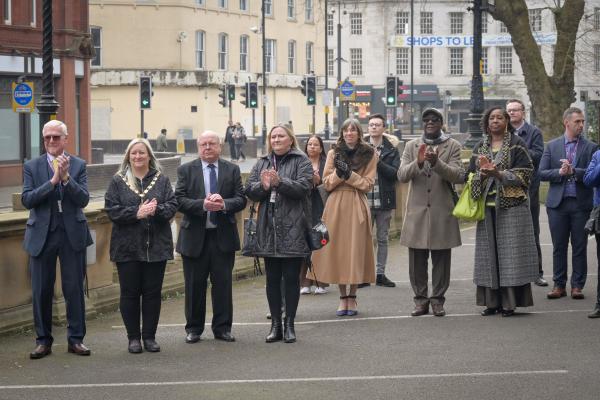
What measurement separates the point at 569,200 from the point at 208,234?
159 inches

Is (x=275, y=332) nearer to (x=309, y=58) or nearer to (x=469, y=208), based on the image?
(x=469, y=208)

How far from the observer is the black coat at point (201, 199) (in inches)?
389

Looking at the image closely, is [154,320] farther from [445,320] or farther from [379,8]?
[379,8]

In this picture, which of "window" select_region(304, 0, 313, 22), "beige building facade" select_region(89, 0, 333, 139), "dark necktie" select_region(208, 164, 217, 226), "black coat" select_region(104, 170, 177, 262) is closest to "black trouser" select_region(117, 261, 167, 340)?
"black coat" select_region(104, 170, 177, 262)

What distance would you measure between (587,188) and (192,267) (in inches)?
169

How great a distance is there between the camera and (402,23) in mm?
91312

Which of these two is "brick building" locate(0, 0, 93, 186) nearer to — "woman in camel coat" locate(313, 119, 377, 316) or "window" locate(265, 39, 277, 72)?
"woman in camel coat" locate(313, 119, 377, 316)

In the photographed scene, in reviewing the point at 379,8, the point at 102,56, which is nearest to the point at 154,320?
the point at 102,56

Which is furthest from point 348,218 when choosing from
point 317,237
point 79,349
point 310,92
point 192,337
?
point 310,92

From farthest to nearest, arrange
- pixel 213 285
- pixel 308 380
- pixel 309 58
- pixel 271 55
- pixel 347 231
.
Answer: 1. pixel 309 58
2. pixel 271 55
3. pixel 347 231
4. pixel 213 285
5. pixel 308 380

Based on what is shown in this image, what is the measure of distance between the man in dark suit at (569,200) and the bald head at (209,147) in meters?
3.76

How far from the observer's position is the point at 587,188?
12016mm

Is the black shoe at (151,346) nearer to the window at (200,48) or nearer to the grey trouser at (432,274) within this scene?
the grey trouser at (432,274)

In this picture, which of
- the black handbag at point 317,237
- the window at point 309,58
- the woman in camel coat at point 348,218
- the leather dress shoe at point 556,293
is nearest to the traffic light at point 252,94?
the window at point 309,58
